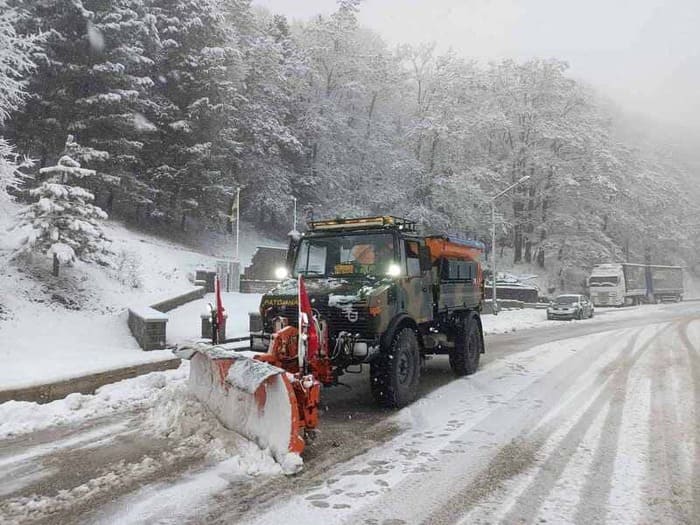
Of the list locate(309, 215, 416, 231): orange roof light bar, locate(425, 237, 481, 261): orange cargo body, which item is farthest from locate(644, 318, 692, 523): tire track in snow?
locate(309, 215, 416, 231): orange roof light bar

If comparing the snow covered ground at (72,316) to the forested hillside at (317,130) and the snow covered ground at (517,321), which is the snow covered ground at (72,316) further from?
the snow covered ground at (517,321)

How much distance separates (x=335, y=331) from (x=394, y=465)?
Answer: 2.09 meters

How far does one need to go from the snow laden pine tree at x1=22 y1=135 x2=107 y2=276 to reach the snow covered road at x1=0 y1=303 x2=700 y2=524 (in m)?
6.91

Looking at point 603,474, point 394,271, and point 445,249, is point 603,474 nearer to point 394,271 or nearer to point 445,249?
point 394,271

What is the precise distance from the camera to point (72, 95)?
21.8 meters

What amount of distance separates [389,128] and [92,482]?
36.3 m

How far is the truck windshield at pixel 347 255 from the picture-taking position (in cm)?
731

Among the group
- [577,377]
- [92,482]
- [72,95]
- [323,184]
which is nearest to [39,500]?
[92,482]

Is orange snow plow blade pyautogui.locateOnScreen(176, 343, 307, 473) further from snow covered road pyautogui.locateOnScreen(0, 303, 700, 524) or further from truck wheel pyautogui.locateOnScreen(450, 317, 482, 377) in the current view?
truck wheel pyautogui.locateOnScreen(450, 317, 482, 377)

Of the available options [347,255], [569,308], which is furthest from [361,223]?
[569,308]

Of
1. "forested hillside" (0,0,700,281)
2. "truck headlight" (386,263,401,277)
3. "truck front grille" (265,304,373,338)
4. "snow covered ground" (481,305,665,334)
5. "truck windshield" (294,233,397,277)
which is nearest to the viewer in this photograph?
Answer: "truck front grille" (265,304,373,338)

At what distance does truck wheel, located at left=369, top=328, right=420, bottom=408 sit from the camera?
21.7 ft

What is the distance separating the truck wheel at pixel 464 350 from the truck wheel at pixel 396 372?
2.33 metres

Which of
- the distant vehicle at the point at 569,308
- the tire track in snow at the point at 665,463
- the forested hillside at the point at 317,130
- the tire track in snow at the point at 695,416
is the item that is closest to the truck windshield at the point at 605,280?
the forested hillside at the point at 317,130
